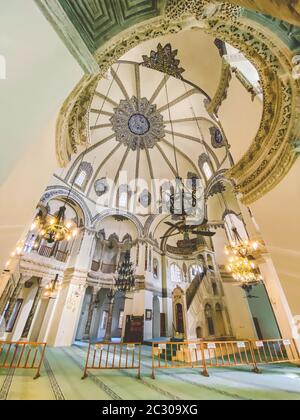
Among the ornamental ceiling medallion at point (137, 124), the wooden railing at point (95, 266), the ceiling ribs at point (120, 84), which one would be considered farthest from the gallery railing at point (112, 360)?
the ceiling ribs at point (120, 84)

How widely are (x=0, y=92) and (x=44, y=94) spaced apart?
1.92 ft

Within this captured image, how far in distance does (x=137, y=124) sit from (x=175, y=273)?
593 inches

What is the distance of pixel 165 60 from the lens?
859 cm

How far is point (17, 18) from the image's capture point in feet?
6.24

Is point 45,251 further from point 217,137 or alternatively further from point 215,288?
point 217,137

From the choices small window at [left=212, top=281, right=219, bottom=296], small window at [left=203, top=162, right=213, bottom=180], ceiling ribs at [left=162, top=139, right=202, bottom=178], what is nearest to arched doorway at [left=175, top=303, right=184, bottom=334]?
small window at [left=212, top=281, right=219, bottom=296]

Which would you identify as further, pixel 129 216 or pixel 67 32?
pixel 129 216

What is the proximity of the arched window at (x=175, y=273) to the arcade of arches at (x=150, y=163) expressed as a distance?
5.7 inches

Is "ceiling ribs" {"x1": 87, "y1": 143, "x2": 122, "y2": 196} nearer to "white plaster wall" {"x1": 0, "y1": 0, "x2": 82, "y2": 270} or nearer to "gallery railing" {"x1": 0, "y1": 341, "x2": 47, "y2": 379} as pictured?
"gallery railing" {"x1": 0, "y1": 341, "x2": 47, "y2": 379}

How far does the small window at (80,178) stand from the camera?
45.5ft

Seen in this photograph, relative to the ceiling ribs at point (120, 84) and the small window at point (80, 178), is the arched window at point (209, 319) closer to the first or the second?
the small window at point (80, 178)

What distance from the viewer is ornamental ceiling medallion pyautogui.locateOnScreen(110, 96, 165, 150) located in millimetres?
13883

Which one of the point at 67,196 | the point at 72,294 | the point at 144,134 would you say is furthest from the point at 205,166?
the point at 72,294

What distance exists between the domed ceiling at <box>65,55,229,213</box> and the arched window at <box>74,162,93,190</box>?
0.10 m
